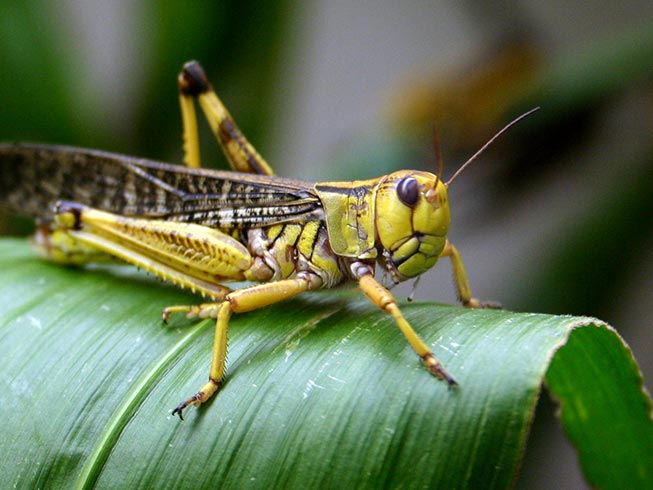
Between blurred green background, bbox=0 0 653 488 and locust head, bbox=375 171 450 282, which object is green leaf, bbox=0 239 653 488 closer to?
locust head, bbox=375 171 450 282

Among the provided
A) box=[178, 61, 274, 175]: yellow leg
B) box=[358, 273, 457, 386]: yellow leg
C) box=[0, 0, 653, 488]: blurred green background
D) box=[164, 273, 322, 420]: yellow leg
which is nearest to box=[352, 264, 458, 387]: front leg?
box=[358, 273, 457, 386]: yellow leg

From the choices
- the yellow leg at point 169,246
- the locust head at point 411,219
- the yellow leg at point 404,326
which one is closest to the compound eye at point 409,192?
the locust head at point 411,219

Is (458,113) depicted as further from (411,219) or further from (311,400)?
(311,400)

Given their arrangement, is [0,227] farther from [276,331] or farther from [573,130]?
[573,130]

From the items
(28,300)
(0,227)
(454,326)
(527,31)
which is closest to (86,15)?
(0,227)

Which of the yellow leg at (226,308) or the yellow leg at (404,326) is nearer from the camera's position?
the yellow leg at (404,326)

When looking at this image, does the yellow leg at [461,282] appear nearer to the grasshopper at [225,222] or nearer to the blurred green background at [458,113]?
the grasshopper at [225,222]
